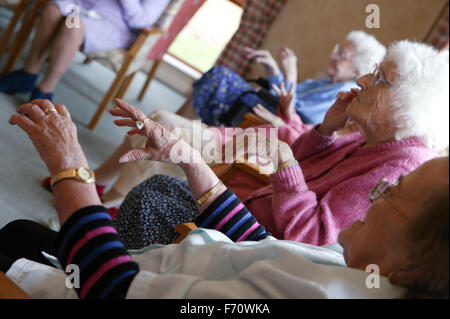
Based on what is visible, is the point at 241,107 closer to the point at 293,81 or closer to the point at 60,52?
the point at 293,81

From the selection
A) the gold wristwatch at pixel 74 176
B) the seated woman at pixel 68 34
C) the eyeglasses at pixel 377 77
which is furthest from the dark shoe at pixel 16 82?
the gold wristwatch at pixel 74 176

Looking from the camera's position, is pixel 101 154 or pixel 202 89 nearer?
pixel 101 154

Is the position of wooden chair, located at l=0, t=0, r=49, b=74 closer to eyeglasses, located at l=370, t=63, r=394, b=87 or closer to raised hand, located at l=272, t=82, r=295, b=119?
raised hand, located at l=272, t=82, r=295, b=119

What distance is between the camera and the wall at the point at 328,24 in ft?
12.2

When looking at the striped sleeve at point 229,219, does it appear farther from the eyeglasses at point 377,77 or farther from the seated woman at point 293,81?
the seated woman at point 293,81

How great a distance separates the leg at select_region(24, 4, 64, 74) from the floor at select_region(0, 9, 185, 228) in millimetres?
216

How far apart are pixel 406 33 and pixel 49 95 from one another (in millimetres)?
2939

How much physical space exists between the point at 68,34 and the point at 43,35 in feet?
0.67

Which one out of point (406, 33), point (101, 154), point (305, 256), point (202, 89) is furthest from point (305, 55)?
point (305, 256)

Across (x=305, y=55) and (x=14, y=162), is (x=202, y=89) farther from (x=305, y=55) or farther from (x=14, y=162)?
(x=305, y=55)

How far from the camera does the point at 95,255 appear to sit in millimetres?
682

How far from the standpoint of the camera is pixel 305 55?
14.6ft

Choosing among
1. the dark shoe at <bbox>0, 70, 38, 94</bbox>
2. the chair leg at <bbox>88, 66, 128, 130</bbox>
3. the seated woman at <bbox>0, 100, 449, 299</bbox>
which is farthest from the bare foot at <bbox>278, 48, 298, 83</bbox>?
the seated woman at <bbox>0, 100, 449, 299</bbox>

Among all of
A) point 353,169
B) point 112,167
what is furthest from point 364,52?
point 112,167
